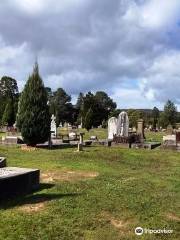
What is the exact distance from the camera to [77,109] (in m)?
118

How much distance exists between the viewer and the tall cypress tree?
974 inches

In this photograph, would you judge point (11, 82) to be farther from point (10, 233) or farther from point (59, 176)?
point (10, 233)

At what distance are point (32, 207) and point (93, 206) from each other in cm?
137

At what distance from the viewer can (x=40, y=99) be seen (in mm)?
25219

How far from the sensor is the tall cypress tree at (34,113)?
81.2 feet

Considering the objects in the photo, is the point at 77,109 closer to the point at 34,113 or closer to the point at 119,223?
the point at 34,113

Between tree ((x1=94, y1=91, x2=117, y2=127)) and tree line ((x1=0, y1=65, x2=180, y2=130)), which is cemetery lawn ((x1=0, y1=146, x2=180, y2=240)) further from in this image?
tree ((x1=94, y1=91, x2=117, y2=127))

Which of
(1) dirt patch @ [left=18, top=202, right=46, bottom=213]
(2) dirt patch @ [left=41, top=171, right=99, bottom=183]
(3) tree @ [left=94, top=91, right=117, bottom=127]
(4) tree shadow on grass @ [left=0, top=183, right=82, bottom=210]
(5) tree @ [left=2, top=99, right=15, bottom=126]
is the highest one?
(3) tree @ [left=94, top=91, right=117, bottom=127]

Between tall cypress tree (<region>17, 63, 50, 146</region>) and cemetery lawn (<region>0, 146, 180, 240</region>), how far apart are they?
9.33m

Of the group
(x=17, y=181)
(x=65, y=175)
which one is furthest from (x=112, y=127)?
(x=17, y=181)

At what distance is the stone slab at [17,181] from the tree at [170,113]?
7241 cm

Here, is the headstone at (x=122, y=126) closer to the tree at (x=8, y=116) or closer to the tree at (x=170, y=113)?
the tree at (x=8, y=116)

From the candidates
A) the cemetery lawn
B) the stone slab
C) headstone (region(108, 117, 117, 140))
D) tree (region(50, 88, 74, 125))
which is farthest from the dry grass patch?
tree (region(50, 88, 74, 125))

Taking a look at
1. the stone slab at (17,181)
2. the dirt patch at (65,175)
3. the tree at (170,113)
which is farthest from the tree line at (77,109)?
the stone slab at (17,181)
